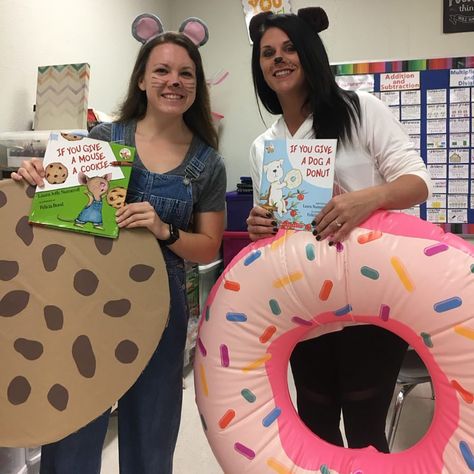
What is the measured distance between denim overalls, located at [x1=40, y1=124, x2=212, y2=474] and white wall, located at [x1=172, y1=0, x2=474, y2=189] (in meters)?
1.87

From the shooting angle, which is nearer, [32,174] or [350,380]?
[32,174]

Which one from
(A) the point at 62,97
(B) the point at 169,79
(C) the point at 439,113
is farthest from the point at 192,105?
(C) the point at 439,113

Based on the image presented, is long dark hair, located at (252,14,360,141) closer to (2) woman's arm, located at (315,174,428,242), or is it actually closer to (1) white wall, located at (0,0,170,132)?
(2) woman's arm, located at (315,174,428,242)

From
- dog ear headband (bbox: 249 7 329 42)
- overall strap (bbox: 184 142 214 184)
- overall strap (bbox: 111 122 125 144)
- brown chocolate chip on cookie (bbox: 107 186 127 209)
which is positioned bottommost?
brown chocolate chip on cookie (bbox: 107 186 127 209)

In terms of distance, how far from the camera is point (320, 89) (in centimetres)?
109

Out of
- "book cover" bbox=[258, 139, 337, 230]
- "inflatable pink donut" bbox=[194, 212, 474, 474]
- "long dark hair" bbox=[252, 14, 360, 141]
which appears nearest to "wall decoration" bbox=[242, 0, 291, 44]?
"long dark hair" bbox=[252, 14, 360, 141]

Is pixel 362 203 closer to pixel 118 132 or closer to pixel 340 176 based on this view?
pixel 340 176

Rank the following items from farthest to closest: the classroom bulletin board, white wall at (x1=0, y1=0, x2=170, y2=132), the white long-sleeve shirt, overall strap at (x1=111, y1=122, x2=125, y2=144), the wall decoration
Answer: the wall decoration, the classroom bulletin board, white wall at (x1=0, y1=0, x2=170, y2=132), overall strap at (x1=111, y1=122, x2=125, y2=144), the white long-sleeve shirt

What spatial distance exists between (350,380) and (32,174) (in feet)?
2.76

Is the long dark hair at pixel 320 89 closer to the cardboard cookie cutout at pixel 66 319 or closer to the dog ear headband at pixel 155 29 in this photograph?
the dog ear headband at pixel 155 29

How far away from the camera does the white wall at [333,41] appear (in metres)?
2.63

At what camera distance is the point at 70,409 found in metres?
0.97

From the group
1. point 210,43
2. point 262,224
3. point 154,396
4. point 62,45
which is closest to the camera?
point 262,224

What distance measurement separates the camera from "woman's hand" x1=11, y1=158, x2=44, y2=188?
1.00 metres
